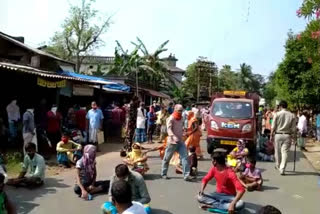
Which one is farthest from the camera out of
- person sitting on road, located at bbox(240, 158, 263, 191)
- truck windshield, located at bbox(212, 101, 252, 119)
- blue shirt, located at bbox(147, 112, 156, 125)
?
blue shirt, located at bbox(147, 112, 156, 125)

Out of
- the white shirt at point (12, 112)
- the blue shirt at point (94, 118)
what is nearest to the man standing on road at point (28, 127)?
the white shirt at point (12, 112)

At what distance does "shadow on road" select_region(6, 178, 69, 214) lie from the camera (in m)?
Result: 7.48

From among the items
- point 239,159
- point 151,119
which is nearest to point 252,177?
point 239,159

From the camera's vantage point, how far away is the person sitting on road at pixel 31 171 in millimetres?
8836

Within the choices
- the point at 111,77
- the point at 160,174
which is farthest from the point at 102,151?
the point at 111,77

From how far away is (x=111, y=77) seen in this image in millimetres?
27422

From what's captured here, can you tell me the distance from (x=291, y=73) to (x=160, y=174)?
15.5 meters

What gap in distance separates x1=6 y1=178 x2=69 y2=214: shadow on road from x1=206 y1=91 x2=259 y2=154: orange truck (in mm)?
6138

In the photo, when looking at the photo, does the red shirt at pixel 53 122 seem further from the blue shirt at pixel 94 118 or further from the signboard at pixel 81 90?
the signboard at pixel 81 90

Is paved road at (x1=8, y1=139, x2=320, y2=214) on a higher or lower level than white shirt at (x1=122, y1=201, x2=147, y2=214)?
lower

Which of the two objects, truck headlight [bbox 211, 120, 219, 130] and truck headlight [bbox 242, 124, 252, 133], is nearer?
truck headlight [bbox 242, 124, 252, 133]

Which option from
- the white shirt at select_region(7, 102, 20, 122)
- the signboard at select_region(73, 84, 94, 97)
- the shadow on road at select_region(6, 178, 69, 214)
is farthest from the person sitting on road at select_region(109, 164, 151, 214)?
the signboard at select_region(73, 84, 94, 97)

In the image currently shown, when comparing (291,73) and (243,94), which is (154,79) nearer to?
(291,73)

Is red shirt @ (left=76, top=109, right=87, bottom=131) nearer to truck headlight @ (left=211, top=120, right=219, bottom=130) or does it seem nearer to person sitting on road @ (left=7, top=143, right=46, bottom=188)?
truck headlight @ (left=211, top=120, right=219, bottom=130)
